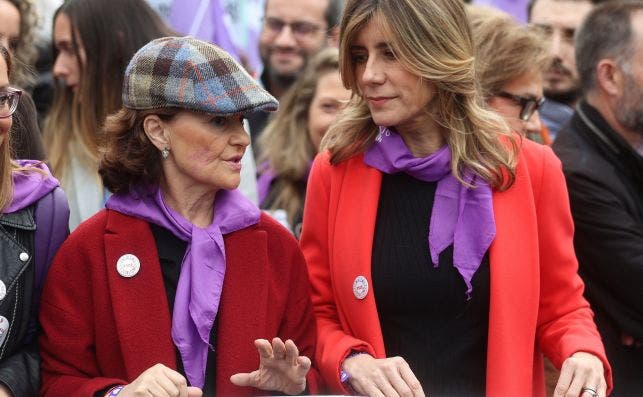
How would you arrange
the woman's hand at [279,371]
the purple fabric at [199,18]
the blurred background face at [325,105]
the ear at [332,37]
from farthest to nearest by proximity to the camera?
1. the ear at [332,37]
2. the purple fabric at [199,18]
3. the blurred background face at [325,105]
4. the woman's hand at [279,371]

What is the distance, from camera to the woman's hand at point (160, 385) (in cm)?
306

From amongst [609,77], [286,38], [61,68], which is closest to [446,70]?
[609,77]

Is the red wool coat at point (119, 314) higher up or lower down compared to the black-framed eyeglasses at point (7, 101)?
lower down

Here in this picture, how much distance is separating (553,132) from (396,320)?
2905 millimetres

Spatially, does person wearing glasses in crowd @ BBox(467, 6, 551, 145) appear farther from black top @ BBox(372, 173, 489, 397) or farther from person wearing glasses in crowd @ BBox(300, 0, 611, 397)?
black top @ BBox(372, 173, 489, 397)

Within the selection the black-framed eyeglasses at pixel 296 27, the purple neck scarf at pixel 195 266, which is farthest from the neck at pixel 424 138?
the black-framed eyeglasses at pixel 296 27

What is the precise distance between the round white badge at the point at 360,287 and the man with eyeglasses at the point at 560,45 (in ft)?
10.1

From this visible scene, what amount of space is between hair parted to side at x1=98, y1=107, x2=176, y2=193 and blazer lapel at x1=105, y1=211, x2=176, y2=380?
164mm

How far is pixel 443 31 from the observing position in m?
3.64

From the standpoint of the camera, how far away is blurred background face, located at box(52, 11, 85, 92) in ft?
16.4

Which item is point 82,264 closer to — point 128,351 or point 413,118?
point 128,351

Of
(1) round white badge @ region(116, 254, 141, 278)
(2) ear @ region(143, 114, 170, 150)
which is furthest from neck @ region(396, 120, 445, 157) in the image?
(1) round white badge @ region(116, 254, 141, 278)

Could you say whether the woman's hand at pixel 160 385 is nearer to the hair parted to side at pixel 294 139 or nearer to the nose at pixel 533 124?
the hair parted to side at pixel 294 139

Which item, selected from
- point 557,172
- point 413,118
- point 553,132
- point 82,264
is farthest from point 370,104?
point 553,132
